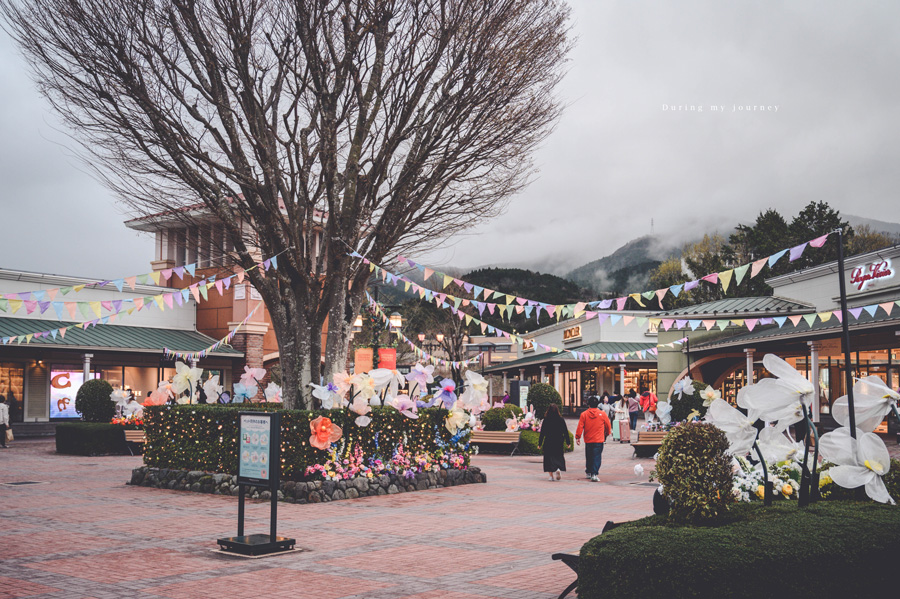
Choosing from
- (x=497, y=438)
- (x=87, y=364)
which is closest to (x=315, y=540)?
(x=497, y=438)

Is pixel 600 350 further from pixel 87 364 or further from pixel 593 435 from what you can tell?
pixel 593 435

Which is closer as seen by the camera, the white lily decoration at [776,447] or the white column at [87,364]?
the white lily decoration at [776,447]

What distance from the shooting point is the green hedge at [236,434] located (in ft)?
41.8

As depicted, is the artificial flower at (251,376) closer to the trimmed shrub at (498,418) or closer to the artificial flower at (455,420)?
the artificial flower at (455,420)

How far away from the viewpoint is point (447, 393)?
48.3ft

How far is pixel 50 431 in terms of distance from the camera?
29391mm

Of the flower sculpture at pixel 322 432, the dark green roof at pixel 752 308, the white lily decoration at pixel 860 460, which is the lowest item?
the flower sculpture at pixel 322 432

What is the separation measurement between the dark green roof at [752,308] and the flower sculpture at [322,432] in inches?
738

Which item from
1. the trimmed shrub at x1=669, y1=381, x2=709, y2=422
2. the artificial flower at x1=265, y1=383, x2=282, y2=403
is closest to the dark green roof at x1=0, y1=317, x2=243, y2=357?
the artificial flower at x1=265, y1=383, x2=282, y2=403

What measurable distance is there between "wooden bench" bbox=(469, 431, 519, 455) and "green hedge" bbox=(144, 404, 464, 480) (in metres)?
7.76

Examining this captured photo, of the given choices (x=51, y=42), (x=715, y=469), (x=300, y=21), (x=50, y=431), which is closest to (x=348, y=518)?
(x=715, y=469)

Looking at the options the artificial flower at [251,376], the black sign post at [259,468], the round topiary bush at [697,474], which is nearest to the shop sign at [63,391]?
the artificial flower at [251,376]

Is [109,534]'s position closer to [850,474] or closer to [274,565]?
[274,565]

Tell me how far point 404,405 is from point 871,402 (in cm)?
953
